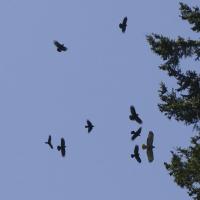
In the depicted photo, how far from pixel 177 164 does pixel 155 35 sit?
540 cm

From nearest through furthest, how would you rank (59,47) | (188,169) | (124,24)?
(188,169), (124,24), (59,47)

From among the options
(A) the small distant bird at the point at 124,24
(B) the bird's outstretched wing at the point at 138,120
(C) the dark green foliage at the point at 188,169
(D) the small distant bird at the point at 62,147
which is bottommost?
(C) the dark green foliage at the point at 188,169

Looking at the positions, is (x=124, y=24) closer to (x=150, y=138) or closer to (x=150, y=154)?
(x=150, y=138)

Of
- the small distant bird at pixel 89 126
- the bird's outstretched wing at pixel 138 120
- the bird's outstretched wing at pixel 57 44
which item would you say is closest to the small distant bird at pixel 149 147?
the bird's outstretched wing at pixel 138 120

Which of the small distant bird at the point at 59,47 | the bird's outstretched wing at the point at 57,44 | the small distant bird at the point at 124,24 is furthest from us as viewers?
the bird's outstretched wing at the point at 57,44

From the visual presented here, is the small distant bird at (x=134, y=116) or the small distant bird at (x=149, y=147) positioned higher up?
the small distant bird at (x=134, y=116)

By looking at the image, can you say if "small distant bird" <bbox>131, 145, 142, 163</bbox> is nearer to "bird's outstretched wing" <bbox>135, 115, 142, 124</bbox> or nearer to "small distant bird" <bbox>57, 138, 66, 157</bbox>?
"bird's outstretched wing" <bbox>135, 115, 142, 124</bbox>

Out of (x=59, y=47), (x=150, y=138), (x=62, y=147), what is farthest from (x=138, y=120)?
(x=59, y=47)

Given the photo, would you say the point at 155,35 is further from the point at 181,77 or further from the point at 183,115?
the point at 183,115

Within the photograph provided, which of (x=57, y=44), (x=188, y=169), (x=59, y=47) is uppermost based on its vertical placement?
(x=57, y=44)

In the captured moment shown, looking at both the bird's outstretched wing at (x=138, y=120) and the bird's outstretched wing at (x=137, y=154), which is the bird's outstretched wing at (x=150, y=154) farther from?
the bird's outstretched wing at (x=138, y=120)

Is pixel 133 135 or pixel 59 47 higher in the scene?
pixel 59 47

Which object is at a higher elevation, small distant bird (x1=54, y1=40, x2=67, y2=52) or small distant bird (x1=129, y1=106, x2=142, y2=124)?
small distant bird (x1=54, y1=40, x2=67, y2=52)

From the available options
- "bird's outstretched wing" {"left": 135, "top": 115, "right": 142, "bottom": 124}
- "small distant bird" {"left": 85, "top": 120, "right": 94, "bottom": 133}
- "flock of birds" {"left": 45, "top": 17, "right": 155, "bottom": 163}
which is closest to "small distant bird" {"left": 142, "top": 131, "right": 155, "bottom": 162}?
"flock of birds" {"left": 45, "top": 17, "right": 155, "bottom": 163}
